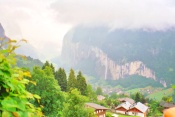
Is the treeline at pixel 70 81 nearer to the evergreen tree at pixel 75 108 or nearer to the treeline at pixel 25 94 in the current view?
the treeline at pixel 25 94

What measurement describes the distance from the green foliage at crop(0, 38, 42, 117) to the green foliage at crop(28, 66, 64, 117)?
32199 millimetres

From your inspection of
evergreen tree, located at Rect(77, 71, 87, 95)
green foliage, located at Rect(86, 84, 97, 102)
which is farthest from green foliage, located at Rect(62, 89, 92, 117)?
green foliage, located at Rect(86, 84, 97, 102)

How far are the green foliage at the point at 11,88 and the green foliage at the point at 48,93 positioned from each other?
106ft

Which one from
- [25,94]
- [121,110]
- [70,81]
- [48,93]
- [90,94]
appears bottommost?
[121,110]

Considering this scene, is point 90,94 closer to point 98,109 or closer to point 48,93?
point 98,109

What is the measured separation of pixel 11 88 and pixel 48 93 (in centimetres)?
3307

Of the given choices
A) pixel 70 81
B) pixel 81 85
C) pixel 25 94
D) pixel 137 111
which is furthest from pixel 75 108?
pixel 137 111

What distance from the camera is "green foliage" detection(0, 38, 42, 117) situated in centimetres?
264

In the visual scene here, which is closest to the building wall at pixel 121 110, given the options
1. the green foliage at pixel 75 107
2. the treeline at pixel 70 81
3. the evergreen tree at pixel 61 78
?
the treeline at pixel 70 81

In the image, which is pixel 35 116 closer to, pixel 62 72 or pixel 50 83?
pixel 50 83

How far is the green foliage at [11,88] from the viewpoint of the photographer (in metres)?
2.64

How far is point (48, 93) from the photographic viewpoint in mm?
35375

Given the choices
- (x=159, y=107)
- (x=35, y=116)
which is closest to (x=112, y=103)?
(x=159, y=107)

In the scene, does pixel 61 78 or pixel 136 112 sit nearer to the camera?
pixel 61 78
